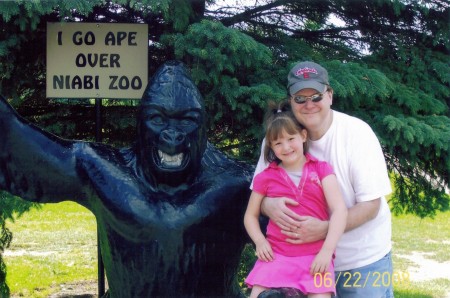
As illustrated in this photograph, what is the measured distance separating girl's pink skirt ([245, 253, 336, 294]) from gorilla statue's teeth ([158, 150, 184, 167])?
54 centimetres

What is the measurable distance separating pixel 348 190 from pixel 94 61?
80.3 inches

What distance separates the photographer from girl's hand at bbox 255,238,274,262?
238 cm

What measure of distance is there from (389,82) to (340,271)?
1.75 m

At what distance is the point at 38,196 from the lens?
269cm

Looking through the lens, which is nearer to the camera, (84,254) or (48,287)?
(48,287)

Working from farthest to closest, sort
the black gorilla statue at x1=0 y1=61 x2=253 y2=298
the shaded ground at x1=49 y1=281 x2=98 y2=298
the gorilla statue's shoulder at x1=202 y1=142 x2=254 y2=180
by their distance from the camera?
1. the shaded ground at x1=49 y1=281 x2=98 y2=298
2. the gorilla statue's shoulder at x1=202 y1=142 x2=254 y2=180
3. the black gorilla statue at x1=0 y1=61 x2=253 y2=298

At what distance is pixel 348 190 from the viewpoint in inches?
98.3

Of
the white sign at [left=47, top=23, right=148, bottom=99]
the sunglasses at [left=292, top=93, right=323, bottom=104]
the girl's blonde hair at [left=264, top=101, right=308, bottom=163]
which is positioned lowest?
the girl's blonde hair at [left=264, top=101, right=308, bottom=163]

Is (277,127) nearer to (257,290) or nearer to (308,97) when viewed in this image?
(308,97)

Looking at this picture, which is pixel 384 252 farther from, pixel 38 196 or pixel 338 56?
pixel 338 56

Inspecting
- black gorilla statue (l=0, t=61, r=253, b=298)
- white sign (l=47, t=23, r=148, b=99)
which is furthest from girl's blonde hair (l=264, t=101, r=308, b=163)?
white sign (l=47, t=23, r=148, b=99)

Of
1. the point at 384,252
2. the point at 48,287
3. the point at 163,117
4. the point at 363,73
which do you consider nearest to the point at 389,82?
the point at 363,73

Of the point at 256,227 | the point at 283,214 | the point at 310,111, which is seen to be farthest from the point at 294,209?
the point at 310,111

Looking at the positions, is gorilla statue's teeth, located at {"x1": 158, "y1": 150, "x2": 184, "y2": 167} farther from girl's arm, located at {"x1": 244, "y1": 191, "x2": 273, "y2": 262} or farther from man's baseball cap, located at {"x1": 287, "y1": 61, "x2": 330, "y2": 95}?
man's baseball cap, located at {"x1": 287, "y1": 61, "x2": 330, "y2": 95}
